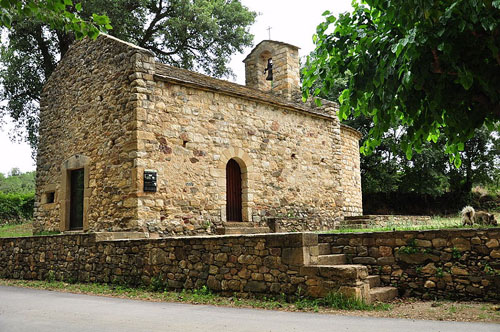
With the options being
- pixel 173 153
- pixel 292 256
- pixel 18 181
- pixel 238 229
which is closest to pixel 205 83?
pixel 173 153

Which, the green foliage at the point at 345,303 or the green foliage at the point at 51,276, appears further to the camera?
the green foliage at the point at 51,276

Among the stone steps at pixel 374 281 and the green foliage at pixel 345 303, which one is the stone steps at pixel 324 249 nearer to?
the stone steps at pixel 374 281

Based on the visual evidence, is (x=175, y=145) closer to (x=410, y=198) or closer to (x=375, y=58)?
(x=375, y=58)

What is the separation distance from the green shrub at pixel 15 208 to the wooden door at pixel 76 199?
34.0 ft

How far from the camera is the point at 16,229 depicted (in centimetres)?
1853

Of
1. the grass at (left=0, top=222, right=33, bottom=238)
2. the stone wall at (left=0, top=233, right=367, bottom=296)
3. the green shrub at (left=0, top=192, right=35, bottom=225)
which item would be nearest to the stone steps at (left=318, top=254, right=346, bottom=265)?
the stone wall at (left=0, top=233, right=367, bottom=296)

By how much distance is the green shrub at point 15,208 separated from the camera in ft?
68.1

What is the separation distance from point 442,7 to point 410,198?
74.9 feet

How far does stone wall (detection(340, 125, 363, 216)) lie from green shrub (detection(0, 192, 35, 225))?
14.9 meters

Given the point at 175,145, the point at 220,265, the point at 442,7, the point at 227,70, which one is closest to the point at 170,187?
the point at 175,145

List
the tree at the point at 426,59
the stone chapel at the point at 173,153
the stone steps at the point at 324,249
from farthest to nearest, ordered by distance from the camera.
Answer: the stone chapel at the point at 173,153 < the stone steps at the point at 324,249 < the tree at the point at 426,59

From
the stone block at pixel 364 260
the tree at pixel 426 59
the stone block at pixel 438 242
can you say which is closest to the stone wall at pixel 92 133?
the stone block at pixel 364 260

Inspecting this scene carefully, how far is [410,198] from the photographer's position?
25719 mm

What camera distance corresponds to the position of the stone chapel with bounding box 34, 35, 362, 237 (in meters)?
A: 10.5
